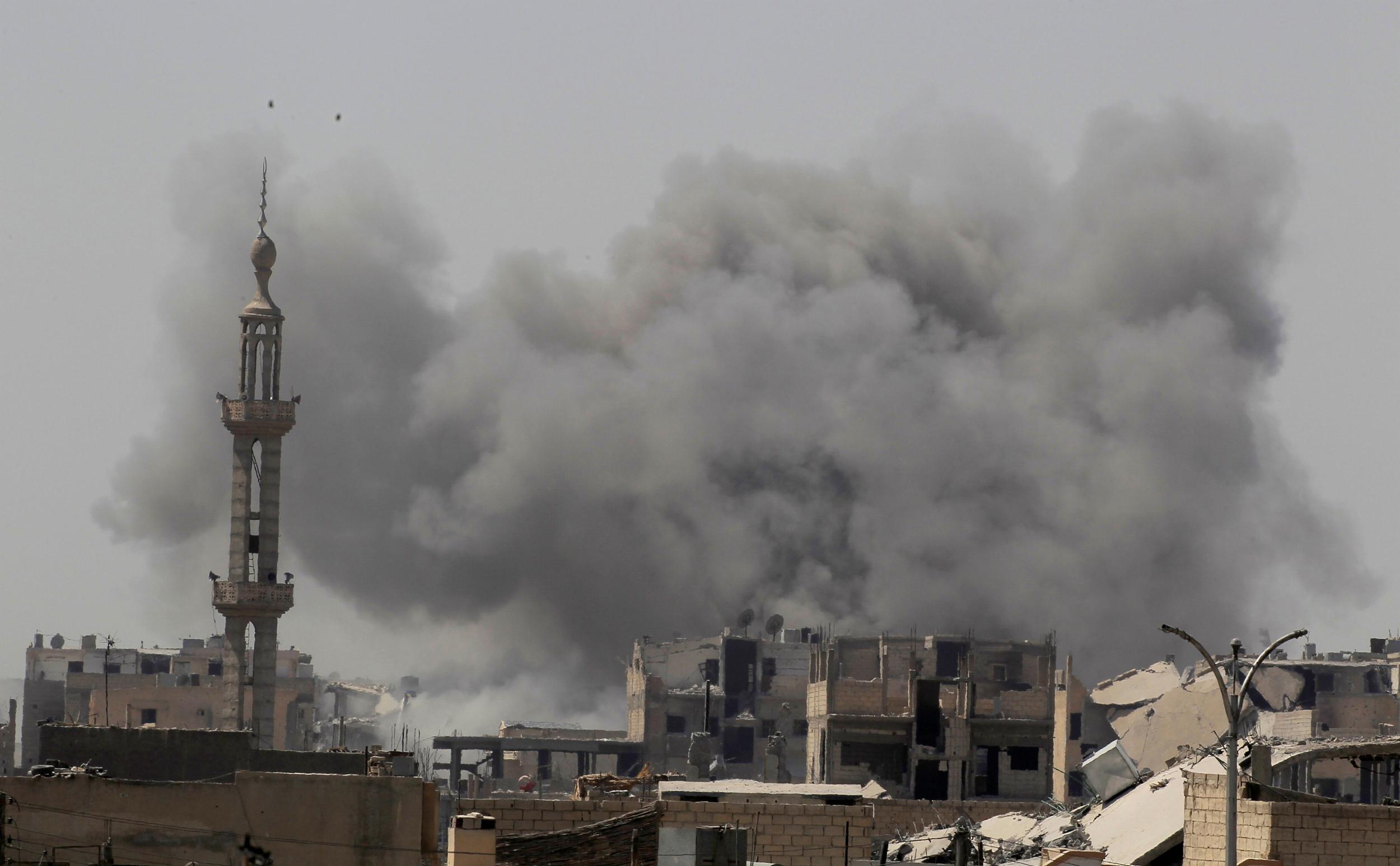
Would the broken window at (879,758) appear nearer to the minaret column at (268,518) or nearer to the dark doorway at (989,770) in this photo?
the dark doorway at (989,770)

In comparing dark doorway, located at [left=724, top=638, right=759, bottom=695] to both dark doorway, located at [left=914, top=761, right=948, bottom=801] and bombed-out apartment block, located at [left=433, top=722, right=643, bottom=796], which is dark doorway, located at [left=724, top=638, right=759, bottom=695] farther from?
dark doorway, located at [left=914, top=761, right=948, bottom=801]

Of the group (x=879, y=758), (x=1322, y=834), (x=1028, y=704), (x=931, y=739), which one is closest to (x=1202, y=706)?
(x=1028, y=704)

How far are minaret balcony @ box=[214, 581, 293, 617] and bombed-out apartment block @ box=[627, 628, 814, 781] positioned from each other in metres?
9.90

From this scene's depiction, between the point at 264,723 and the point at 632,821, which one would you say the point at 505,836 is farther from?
the point at 264,723

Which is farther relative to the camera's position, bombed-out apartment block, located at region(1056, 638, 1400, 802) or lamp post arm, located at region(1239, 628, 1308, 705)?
bombed-out apartment block, located at region(1056, 638, 1400, 802)

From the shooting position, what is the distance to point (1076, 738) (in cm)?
6253

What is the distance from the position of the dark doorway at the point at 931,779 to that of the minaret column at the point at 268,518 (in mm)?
21875

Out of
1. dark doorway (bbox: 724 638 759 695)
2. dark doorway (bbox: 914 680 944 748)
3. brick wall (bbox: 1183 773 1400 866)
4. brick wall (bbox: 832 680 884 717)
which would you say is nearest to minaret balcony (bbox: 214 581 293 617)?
dark doorway (bbox: 724 638 759 695)

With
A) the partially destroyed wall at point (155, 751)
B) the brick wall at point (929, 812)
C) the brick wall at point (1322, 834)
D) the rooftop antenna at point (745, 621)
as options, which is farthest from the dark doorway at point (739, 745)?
the brick wall at point (1322, 834)

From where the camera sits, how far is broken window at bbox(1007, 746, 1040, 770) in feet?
158

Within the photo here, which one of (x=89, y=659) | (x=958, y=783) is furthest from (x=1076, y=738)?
(x=89, y=659)

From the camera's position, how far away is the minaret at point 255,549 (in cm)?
6209

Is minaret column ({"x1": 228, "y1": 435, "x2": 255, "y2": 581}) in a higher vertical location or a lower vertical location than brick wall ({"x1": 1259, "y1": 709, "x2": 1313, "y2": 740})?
higher

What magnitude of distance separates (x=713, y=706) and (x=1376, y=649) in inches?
932
